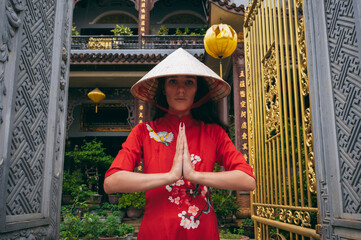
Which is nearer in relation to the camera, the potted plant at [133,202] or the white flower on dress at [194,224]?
the white flower on dress at [194,224]

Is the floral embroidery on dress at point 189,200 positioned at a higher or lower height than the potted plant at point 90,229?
higher

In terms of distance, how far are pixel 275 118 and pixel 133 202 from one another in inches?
177

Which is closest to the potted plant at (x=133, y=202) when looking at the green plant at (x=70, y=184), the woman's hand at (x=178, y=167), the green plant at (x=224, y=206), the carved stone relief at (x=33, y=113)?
the green plant at (x=70, y=184)

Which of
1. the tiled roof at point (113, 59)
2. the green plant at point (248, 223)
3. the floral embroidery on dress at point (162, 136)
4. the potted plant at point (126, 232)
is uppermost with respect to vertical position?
the tiled roof at point (113, 59)

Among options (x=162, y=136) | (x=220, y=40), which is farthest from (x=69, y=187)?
(x=162, y=136)

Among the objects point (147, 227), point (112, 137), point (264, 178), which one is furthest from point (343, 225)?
point (112, 137)

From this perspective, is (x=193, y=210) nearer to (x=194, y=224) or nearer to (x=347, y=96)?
(x=194, y=224)

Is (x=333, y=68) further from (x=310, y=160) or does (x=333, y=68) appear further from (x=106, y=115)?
(x=106, y=115)

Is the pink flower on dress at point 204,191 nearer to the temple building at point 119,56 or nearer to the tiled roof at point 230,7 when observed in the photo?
the tiled roof at point 230,7

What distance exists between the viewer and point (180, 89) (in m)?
1.34

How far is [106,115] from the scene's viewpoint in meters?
9.45

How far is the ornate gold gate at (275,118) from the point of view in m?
2.26

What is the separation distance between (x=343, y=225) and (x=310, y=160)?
0.61m

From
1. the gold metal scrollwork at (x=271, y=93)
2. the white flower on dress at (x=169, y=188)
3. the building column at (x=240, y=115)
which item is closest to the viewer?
the white flower on dress at (x=169, y=188)
